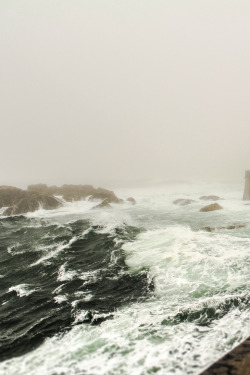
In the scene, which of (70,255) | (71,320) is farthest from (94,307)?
(70,255)

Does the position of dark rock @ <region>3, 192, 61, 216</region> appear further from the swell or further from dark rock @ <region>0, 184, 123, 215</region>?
the swell

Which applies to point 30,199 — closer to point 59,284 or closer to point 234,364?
point 59,284

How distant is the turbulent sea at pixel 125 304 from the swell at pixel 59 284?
0.12ft

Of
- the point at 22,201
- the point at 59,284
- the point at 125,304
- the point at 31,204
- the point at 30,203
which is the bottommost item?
the point at 59,284

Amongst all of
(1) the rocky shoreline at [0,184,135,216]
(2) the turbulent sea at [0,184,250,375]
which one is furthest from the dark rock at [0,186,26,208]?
(2) the turbulent sea at [0,184,250,375]

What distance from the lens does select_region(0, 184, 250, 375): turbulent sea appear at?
14.5 ft

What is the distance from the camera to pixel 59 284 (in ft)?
27.5

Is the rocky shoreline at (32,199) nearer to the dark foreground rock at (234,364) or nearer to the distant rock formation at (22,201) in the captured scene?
the distant rock formation at (22,201)

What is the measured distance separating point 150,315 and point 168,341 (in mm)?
1210

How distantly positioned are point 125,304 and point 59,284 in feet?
10.4

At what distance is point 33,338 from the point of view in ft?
17.5

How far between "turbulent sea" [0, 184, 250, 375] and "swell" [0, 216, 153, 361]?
0.12 ft

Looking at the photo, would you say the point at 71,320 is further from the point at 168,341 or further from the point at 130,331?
the point at 168,341

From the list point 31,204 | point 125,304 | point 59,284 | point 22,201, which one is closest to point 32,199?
point 31,204
